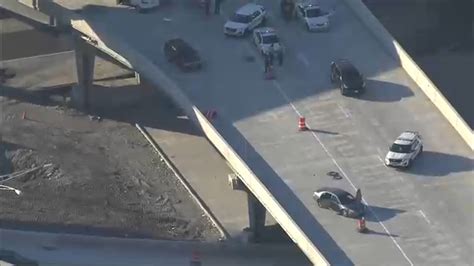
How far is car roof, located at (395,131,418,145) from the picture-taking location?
7356 cm

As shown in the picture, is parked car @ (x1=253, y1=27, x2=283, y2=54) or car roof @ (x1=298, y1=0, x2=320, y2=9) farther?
car roof @ (x1=298, y1=0, x2=320, y2=9)


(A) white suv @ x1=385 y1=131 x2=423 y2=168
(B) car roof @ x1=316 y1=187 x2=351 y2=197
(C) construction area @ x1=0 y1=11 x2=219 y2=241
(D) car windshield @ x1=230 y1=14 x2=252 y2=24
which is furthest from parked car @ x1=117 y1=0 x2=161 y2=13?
(B) car roof @ x1=316 y1=187 x2=351 y2=197

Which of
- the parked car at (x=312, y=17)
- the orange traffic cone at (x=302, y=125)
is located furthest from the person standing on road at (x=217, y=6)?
the orange traffic cone at (x=302, y=125)

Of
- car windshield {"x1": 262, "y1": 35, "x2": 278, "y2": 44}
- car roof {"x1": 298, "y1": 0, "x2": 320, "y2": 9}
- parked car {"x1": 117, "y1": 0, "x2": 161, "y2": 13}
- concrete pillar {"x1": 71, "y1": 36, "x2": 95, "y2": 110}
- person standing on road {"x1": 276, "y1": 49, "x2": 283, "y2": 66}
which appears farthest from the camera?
concrete pillar {"x1": 71, "y1": 36, "x2": 95, "y2": 110}

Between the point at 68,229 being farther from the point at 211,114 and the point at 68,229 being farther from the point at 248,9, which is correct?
the point at 248,9

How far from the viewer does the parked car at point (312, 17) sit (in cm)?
8619

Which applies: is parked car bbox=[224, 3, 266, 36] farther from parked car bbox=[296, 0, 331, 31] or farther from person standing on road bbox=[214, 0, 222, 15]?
person standing on road bbox=[214, 0, 222, 15]

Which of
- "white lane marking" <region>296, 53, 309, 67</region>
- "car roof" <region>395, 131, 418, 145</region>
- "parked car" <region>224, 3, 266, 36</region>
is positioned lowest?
"white lane marking" <region>296, 53, 309, 67</region>

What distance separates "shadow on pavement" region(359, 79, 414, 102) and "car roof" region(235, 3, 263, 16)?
350 inches

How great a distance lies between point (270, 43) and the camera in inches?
3273

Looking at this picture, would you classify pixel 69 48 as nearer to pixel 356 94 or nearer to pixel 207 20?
pixel 207 20

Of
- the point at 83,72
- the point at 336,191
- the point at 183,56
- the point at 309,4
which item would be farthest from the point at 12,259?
A: the point at 309,4

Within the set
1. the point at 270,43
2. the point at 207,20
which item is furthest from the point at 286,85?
the point at 207,20

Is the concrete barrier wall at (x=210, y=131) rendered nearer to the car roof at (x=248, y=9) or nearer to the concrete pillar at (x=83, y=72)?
the concrete pillar at (x=83, y=72)
